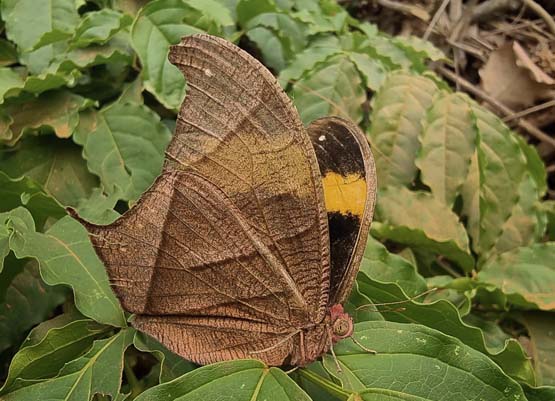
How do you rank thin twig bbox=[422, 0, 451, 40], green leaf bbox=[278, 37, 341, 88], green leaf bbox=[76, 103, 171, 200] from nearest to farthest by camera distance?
1. green leaf bbox=[76, 103, 171, 200]
2. green leaf bbox=[278, 37, 341, 88]
3. thin twig bbox=[422, 0, 451, 40]

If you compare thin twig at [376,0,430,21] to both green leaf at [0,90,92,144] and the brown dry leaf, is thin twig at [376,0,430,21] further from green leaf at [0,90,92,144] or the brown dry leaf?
green leaf at [0,90,92,144]

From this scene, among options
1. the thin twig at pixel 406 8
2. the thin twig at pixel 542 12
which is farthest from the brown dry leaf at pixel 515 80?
the thin twig at pixel 406 8

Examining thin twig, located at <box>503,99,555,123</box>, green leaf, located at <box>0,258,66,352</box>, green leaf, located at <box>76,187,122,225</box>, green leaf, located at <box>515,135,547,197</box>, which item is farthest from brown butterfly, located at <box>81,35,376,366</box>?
thin twig, located at <box>503,99,555,123</box>

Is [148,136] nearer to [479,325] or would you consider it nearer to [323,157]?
[323,157]

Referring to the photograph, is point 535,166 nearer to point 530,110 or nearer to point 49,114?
point 530,110

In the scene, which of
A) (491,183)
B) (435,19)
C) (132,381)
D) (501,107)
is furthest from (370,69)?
(132,381)

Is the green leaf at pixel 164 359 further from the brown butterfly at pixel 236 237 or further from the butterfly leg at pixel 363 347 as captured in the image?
the butterfly leg at pixel 363 347

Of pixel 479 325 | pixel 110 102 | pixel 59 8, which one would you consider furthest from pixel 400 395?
pixel 59 8
